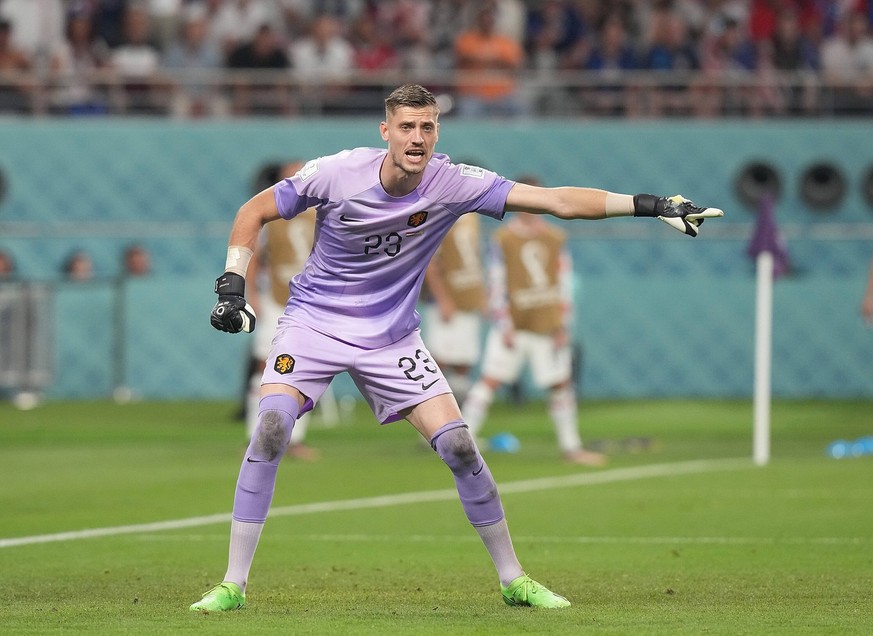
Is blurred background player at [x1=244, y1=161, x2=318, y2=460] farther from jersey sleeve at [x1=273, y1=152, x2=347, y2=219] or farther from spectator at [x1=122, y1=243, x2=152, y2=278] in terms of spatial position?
spectator at [x1=122, y1=243, x2=152, y2=278]

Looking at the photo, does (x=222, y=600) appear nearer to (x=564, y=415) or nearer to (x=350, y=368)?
(x=350, y=368)

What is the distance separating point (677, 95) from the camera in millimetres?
26016

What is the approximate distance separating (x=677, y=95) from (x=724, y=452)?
9.40 m

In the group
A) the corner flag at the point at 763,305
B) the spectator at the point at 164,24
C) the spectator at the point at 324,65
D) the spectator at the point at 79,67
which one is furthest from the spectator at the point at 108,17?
the corner flag at the point at 763,305

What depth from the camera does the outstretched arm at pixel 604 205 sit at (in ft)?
26.5

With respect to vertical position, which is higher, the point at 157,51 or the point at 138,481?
the point at 157,51

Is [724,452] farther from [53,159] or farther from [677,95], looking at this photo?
[53,159]

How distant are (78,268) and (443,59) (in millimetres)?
6222

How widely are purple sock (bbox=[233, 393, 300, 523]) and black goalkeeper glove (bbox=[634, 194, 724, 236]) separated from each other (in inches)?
76.0

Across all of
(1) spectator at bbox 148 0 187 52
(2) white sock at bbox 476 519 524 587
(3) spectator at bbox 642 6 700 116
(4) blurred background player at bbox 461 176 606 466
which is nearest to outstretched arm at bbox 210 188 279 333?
(2) white sock at bbox 476 519 524 587

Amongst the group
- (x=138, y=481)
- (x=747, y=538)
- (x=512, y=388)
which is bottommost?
(x=512, y=388)

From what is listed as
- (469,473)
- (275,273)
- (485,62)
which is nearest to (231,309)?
(469,473)

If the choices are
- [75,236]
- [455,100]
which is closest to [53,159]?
[75,236]

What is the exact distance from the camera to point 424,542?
36.4 feet
